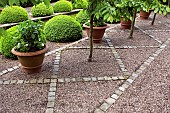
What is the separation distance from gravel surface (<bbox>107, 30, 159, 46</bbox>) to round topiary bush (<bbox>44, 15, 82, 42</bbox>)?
3.52ft

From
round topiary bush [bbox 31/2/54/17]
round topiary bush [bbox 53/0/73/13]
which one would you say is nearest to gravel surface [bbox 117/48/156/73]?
round topiary bush [bbox 31/2/54/17]

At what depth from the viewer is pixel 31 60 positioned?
11.5 feet

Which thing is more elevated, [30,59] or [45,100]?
[30,59]

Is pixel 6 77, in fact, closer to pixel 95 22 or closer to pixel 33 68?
pixel 33 68

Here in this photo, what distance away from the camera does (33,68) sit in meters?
3.58

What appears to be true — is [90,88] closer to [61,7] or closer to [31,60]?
[31,60]

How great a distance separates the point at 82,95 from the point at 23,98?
87cm

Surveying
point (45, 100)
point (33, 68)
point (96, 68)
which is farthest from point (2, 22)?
point (45, 100)

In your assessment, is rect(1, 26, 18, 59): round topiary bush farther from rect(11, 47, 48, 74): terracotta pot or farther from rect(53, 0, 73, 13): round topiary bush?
rect(53, 0, 73, 13): round topiary bush

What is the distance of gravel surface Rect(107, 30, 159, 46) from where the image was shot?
210 inches

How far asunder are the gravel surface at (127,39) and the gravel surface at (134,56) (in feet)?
1.46

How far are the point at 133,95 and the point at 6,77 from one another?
2185mm

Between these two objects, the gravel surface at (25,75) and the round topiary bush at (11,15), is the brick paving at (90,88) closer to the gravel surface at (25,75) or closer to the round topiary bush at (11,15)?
the gravel surface at (25,75)

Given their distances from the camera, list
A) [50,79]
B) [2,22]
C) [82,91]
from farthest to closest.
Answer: [2,22], [50,79], [82,91]
